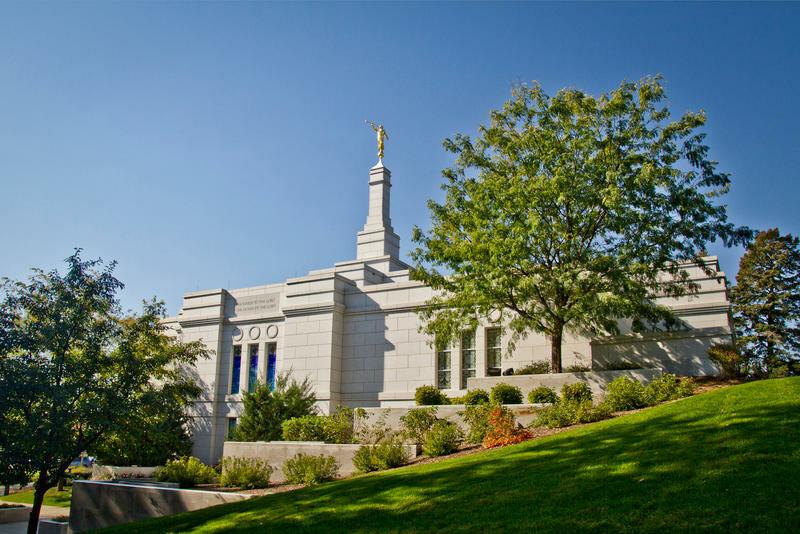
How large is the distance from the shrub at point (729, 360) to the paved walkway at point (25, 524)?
75.8ft

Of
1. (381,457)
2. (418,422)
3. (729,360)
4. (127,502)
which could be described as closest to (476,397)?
(418,422)

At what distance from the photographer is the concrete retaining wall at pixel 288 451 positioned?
1795 centimetres

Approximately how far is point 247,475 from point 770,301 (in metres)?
26.7

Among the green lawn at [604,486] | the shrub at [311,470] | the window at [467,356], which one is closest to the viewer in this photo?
the green lawn at [604,486]

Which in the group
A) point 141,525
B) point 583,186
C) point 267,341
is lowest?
point 141,525

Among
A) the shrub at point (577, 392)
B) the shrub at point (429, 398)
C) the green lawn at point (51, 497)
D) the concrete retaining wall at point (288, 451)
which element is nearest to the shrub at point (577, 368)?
the shrub at point (577, 392)

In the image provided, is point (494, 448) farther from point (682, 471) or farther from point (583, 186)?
point (583, 186)

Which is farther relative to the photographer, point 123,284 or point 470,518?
point 123,284

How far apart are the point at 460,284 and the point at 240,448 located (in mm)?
8815

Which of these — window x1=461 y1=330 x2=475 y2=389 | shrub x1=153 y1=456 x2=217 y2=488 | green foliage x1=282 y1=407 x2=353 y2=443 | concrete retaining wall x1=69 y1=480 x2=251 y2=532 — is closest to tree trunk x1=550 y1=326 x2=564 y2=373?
window x1=461 y1=330 x2=475 y2=389

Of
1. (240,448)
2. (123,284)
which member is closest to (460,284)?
(240,448)

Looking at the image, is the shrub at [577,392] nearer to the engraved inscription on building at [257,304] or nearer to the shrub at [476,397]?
the shrub at [476,397]

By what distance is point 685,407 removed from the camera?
13.8 m

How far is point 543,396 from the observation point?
19375 millimetres
